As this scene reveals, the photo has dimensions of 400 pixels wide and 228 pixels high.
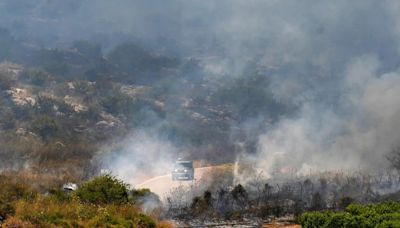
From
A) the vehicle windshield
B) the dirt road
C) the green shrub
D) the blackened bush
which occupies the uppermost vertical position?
the vehicle windshield

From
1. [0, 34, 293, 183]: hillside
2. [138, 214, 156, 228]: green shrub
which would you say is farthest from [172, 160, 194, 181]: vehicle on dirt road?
[138, 214, 156, 228]: green shrub

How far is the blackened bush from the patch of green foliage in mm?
19037

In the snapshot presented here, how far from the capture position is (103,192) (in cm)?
4116

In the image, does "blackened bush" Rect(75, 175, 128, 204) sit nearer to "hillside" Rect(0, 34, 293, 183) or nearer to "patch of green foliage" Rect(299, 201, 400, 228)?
"patch of green foliage" Rect(299, 201, 400, 228)

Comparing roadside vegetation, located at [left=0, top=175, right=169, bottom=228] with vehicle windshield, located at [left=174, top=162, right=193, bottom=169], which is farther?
vehicle windshield, located at [left=174, top=162, right=193, bottom=169]

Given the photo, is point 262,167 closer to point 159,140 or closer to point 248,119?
point 159,140

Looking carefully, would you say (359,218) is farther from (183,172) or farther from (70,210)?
(183,172)

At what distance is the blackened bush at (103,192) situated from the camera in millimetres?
40156

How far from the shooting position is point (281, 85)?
180 m

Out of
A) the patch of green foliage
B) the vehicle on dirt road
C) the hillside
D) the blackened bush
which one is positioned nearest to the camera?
the blackened bush

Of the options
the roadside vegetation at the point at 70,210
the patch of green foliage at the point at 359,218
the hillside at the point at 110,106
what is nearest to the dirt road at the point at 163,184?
the hillside at the point at 110,106

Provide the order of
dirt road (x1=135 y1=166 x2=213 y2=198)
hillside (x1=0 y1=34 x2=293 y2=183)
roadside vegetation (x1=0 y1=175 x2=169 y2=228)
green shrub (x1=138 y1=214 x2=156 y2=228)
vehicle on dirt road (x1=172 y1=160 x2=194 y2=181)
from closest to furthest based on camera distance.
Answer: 1. roadside vegetation (x1=0 y1=175 x2=169 y2=228)
2. green shrub (x1=138 y1=214 x2=156 y2=228)
3. dirt road (x1=135 y1=166 x2=213 y2=198)
4. vehicle on dirt road (x1=172 y1=160 x2=194 y2=181)
5. hillside (x1=0 y1=34 x2=293 y2=183)

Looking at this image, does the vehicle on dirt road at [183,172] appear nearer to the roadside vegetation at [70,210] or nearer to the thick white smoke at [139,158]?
the thick white smoke at [139,158]

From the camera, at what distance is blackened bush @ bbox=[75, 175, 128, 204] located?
1581 inches
